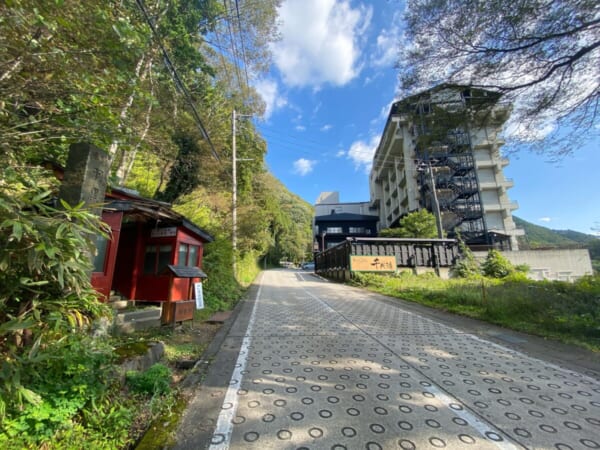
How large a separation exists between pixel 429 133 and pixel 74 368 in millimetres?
6902

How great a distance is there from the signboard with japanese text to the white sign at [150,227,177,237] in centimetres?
985

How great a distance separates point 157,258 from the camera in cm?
709

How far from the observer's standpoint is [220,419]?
207cm

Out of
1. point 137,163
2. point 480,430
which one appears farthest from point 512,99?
point 137,163

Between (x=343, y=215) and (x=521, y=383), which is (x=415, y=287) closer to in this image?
(x=521, y=383)

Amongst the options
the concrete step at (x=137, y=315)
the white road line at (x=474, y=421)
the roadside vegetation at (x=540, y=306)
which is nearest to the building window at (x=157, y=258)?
the concrete step at (x=137, y=315)

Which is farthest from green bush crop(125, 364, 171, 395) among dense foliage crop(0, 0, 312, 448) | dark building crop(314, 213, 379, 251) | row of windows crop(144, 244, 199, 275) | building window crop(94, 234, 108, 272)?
dark building crop(314, 213, 379, 251)

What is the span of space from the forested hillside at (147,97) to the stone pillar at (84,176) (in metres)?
0.17

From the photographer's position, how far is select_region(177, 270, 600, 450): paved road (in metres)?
1.81

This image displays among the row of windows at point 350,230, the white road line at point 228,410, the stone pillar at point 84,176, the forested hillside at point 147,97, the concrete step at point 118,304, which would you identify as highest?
the row of windows at point 350,230

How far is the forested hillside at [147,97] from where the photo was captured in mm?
2549

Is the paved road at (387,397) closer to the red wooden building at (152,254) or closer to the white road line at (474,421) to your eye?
the white road line at (474,421)

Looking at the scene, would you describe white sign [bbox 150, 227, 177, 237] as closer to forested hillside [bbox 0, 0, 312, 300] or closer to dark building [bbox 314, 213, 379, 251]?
forested hillside [bbox 0, 0, 312, 300]

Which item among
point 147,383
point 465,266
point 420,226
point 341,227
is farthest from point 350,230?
point 147,383
